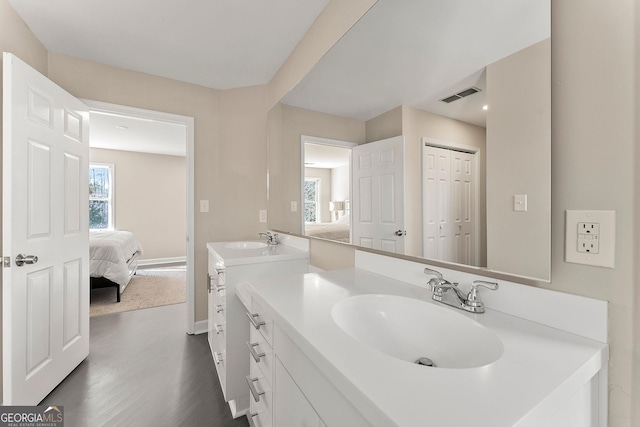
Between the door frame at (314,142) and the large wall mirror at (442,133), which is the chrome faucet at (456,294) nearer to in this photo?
the large wall mirror at (442,133)

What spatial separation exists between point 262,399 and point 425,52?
1489 mm

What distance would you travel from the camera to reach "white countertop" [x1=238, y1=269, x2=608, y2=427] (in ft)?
1.30

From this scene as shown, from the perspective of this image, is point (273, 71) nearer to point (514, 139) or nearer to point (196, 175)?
point (196, 175)

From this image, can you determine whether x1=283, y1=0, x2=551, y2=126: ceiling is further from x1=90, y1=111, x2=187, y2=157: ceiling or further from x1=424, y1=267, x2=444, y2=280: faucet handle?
x1=90, y1=111, x2=187, y2=157: ceiling

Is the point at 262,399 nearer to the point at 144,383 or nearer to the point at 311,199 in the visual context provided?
the point at 311,199

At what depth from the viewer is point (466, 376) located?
1.58 feet

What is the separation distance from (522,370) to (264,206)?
8.00ft

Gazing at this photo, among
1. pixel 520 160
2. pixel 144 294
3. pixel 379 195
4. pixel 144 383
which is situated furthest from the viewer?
pixel 144 294

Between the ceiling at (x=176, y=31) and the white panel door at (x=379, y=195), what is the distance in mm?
1056

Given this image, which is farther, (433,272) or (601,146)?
(433,272)

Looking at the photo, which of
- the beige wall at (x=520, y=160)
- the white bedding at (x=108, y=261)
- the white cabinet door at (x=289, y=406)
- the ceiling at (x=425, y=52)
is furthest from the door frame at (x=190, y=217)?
the beige wall at (x=520, y=160)

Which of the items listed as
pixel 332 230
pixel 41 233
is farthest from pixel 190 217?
pixel 332 230

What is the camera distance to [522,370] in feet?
1.63

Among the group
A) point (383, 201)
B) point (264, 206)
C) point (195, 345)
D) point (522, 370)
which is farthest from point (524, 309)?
point (195, 345)
